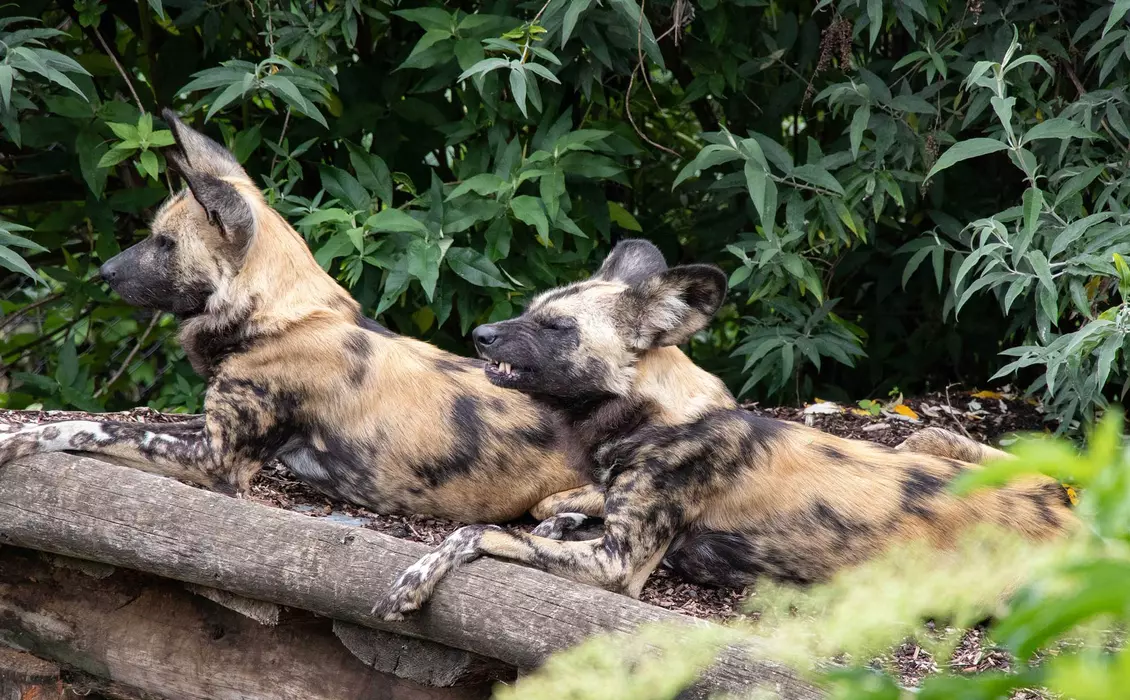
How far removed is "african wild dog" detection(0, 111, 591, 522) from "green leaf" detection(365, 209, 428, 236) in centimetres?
90

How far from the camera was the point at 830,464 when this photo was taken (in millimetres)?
3863

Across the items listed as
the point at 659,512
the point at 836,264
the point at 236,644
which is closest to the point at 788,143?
the point at 836,264

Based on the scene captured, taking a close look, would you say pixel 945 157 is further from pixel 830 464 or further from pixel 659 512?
pixel 659 512

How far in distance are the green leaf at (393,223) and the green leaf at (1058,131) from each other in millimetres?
2603

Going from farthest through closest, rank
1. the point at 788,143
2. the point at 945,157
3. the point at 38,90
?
the point at 788,143
the point at 38,90
the point at 945,157

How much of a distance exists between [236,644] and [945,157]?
319 cm

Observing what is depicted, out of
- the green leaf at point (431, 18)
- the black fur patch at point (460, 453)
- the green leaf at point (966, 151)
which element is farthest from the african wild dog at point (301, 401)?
the green leaf at point (966, 151)

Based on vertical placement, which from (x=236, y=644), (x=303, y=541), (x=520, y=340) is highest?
(x=520, y=340)

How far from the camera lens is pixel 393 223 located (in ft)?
17.5

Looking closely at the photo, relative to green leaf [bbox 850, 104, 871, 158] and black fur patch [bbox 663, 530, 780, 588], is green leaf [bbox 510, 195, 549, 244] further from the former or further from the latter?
black fur patch [bbox 663, 530, 780, 588]

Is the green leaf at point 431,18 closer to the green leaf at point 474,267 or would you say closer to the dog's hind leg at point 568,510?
the green leaf at point 474,267

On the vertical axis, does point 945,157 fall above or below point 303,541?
above

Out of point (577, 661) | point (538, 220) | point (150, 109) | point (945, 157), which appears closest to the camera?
point (577, 661)

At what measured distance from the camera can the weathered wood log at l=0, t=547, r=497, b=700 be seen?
358 cm
